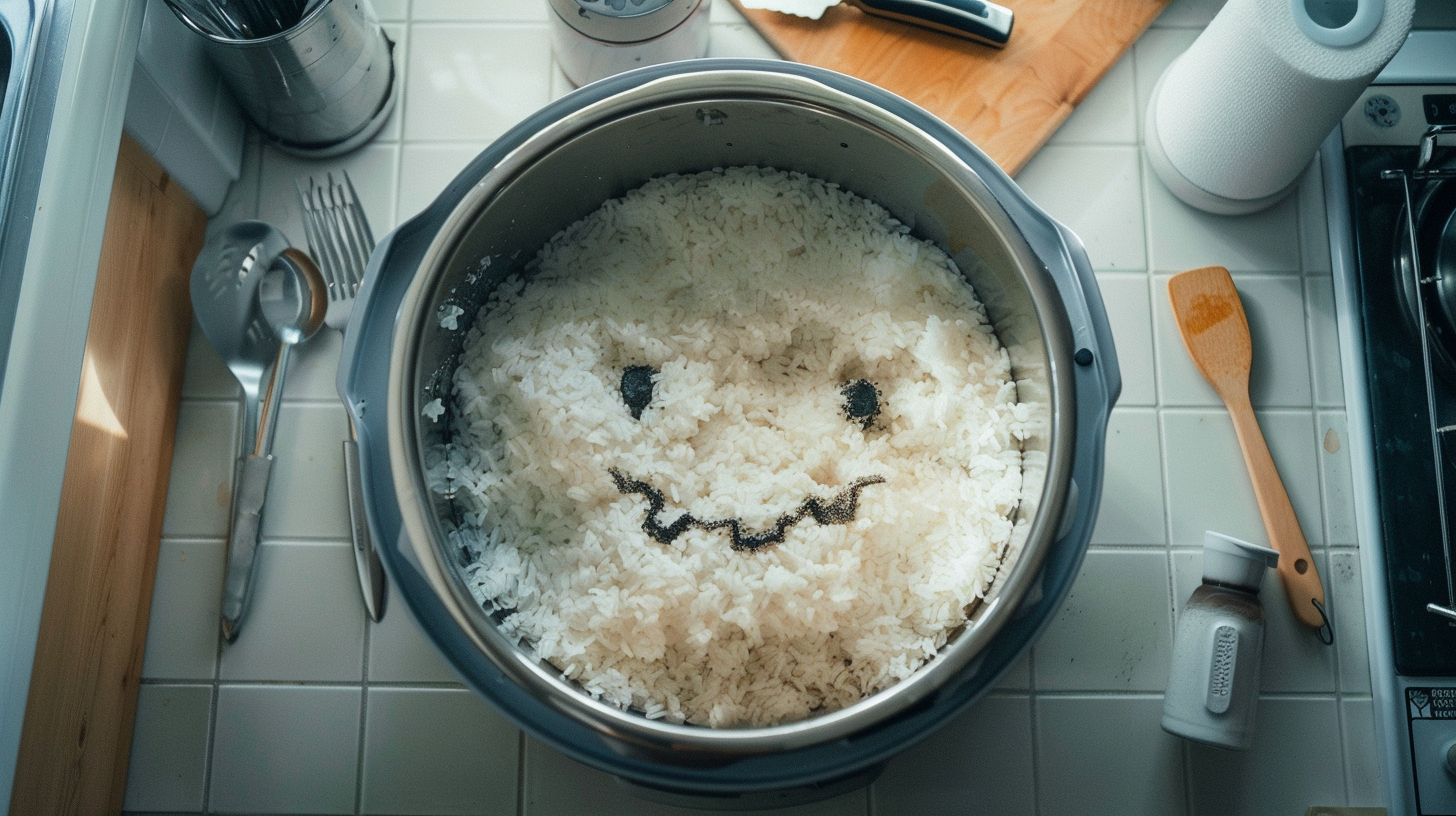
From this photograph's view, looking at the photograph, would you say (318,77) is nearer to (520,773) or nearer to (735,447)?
(735,447)

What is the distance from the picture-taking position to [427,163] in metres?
1.15

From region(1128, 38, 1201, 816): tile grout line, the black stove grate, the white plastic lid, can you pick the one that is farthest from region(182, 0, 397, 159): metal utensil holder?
the black stove grate

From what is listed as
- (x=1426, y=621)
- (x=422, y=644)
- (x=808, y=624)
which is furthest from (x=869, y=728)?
(x=1426, y=621)

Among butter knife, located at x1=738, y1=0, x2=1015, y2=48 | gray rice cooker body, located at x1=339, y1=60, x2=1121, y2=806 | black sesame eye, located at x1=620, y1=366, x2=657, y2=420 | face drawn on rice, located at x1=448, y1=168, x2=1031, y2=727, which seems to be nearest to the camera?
gray rice cooker body, located at x1=339, y1=60, x2=1121, y2=806

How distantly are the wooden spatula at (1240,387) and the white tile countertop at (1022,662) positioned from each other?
0.8 inches

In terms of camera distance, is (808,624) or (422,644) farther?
(422,644)

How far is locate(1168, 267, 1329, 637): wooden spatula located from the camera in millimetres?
1038

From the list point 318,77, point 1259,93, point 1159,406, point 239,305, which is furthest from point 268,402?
point 1259,93

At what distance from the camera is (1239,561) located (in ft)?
3.17

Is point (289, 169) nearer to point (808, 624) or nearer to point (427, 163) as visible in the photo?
point (427, 163)

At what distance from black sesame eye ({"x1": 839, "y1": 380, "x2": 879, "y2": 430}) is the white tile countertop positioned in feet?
1.06

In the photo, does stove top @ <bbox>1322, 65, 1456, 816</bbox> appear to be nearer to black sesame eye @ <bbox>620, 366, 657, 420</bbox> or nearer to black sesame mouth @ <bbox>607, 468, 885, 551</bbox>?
black sesame mouth @ <bbox>607, 468, 885, 551</bbox>

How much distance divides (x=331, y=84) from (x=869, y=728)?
93 cm

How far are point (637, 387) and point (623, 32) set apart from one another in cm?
42
